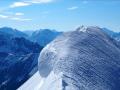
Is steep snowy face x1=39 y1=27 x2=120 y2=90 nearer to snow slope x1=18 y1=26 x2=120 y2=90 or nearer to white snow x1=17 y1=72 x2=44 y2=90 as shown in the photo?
snow slope x1=18 y1=26 x2=120 y2=90

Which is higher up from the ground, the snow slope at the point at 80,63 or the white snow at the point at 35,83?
the snow slope at the point at 80,63

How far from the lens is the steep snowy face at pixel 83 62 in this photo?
533 centimetres

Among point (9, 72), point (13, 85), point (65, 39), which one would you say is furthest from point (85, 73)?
point (9, 72)

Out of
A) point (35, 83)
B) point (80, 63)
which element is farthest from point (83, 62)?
point (35, 83)

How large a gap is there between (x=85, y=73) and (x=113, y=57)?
123cm

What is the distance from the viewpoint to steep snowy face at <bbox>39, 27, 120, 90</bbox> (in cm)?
533

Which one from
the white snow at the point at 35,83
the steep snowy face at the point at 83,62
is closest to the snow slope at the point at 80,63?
the steep snowy face at the point at 83,62

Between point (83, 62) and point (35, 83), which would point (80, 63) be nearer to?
point (83, 62)

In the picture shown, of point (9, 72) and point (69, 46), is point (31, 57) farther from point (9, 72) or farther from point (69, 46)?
point (69, 46)

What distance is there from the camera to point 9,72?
180m

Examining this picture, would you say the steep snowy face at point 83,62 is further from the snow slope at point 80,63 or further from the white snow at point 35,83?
the white snow at point 35,83

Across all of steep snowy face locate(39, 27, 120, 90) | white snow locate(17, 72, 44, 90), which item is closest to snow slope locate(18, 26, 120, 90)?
steep snowy face locate(39, 27, 120, 90)

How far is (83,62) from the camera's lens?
226 inches

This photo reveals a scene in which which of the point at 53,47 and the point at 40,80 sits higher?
the point at 53,47
